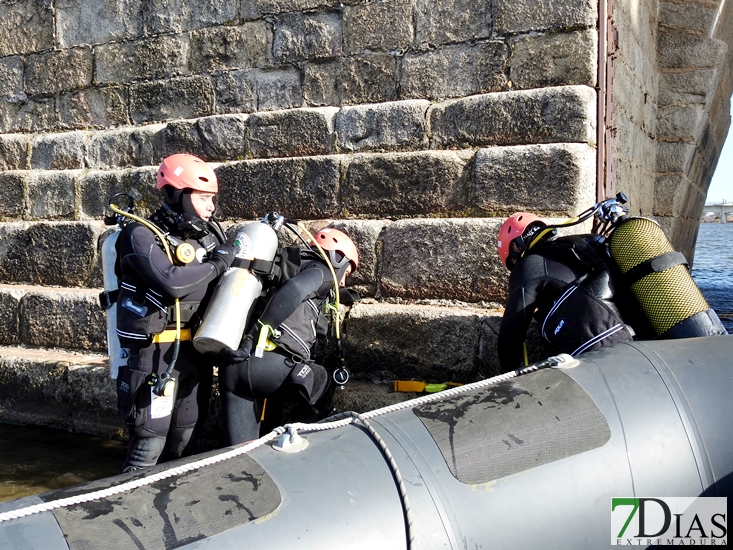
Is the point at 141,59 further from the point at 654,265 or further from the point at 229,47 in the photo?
the point at 654,265

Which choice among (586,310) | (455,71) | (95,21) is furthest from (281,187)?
(586,310)

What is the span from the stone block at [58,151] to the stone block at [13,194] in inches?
6.2

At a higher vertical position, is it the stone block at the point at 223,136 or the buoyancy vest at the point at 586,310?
the stone block at the point at 223,136

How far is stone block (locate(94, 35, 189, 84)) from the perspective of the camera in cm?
517

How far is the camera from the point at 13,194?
18.4 ft

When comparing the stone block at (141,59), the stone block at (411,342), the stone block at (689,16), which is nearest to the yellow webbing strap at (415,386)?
the stone block at (411,342)

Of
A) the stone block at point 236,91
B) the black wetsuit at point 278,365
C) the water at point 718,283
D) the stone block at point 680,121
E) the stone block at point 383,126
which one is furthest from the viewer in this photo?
the water at point 718,283

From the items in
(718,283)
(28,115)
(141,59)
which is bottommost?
(718,283)

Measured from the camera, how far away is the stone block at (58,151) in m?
5.50

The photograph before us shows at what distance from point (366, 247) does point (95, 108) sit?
2.61m

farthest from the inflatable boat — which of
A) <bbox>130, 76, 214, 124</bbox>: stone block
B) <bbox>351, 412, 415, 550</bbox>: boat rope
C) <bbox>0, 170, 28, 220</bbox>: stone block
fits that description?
<bbox>0, 170, 28, 220</bbox>: stone block

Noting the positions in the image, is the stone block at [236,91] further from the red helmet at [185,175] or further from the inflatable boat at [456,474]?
the inflatable boat at [456,474]

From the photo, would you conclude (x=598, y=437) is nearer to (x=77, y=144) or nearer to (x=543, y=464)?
(x=543, y=464)

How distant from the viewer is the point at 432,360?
414 centimetres
